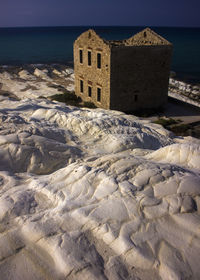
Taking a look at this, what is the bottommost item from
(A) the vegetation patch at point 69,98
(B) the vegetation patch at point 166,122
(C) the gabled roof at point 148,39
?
(B) the vegetation patch at point 166,122

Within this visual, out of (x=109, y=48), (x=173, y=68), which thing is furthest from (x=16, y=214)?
(x=173, y=68)

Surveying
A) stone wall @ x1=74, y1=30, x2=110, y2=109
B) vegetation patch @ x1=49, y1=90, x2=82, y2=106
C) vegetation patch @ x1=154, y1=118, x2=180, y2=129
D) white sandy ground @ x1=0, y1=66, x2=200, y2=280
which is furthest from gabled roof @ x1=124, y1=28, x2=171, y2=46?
white sandy ground @ x1=0, y1=66, x2=200, y2=280

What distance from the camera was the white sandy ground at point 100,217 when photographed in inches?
132

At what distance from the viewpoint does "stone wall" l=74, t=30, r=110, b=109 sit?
20609 mm

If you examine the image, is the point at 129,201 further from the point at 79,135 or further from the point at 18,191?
the point at 79,135

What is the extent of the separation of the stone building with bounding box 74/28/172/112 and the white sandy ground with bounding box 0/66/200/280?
15617 mm

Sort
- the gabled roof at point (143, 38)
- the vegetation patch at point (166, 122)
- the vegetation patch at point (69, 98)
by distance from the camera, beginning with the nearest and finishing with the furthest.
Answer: the vegetation patch at point (166, 122) → the gabled roof at point (143, 38) → the vegetation patch at point (69, 98)

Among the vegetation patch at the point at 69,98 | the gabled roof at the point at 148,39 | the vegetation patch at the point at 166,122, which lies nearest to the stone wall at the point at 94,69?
the vegetation patch at the point at 69,98

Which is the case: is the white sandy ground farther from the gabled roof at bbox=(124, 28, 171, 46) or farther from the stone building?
the gabled roof at bbox=(124, 28, 171, 46)

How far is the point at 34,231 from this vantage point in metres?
3.81

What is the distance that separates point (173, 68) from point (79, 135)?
51981 millimetres

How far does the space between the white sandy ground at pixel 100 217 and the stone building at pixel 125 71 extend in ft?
51.2

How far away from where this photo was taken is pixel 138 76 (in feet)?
71.6

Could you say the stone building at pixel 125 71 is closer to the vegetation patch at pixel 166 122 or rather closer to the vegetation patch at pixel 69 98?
the vegetation patch at pixel 69 98
